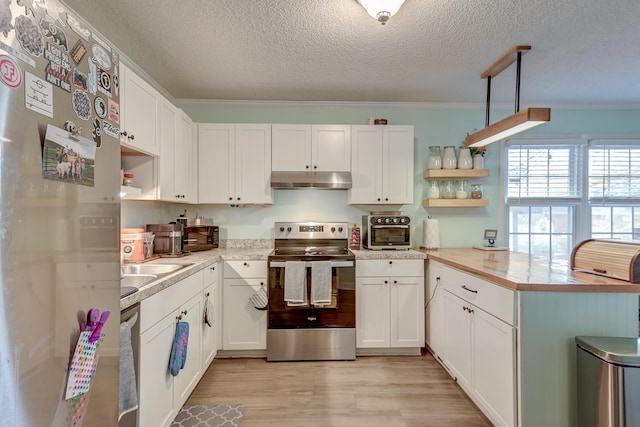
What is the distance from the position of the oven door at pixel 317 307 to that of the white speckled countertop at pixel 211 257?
0.60 feet

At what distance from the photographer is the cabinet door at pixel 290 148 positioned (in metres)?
3.01

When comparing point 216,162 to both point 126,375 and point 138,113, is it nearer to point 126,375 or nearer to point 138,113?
point 138,113

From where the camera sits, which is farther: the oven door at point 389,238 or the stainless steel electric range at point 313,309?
the oven door at point 389,238

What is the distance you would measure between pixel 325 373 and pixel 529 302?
162 cm

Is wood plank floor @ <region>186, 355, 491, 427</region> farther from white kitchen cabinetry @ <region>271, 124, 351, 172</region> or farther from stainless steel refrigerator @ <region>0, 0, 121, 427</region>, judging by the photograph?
white kitchen cabinetry @ <region>271, 124, 351, 172</region>

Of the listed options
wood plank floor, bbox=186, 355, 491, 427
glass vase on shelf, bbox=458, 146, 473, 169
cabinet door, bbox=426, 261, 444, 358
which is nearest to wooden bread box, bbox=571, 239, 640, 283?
cabinet door, bbox=426, 261, 444, 358

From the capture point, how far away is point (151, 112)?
2148 mm

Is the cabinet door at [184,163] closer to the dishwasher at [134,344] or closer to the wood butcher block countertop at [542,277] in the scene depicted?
the dishwasher at [134,344]

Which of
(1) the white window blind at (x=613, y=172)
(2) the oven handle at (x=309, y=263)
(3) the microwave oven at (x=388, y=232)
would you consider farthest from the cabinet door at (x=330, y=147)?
(1) the white window blind at (x=613, y=172)

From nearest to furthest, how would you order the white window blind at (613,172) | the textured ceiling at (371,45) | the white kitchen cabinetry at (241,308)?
the textured ceiling at (371,45) → the white kitchen cabinetry at (241,308) → the white window blind at (613,172)

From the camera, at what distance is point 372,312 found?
2.76 m

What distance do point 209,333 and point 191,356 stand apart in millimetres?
381

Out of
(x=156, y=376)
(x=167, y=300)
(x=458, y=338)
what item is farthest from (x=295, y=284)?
(x=458, y=338)

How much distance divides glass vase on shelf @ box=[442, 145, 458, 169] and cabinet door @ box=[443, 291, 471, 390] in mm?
1403
